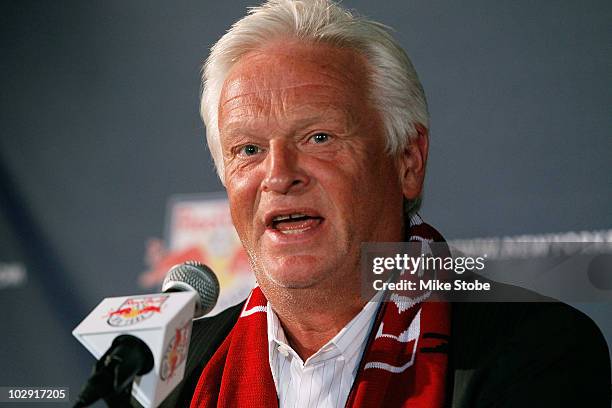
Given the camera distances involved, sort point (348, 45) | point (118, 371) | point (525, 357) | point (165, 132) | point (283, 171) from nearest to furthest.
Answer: point (118, 371), point (525, 357), point (283, 171), point (348, 45), point (165, 132)

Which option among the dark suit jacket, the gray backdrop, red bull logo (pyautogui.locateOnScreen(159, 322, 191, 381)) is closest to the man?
the dark suit jacket

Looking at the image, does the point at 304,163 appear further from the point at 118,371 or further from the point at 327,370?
the point at 118,371

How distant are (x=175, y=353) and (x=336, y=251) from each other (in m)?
0.55

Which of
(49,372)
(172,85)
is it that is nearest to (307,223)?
(172,85)

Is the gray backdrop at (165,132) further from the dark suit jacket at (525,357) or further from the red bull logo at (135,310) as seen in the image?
the red bull logo at (135,310)

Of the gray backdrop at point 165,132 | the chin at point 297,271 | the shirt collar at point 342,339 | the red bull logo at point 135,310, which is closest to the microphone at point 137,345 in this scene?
the red bull logo at point 135,310

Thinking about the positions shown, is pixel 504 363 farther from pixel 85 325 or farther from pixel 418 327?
pixel 85 325

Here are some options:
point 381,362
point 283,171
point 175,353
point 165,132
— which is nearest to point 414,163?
point 283,171

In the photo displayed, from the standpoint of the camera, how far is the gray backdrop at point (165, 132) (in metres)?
2.15

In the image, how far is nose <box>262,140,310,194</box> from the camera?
4.86 ft

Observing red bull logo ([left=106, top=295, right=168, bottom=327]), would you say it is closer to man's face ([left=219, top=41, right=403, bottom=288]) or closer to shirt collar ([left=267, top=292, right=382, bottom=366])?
man's face ([left=219, top=41, right=403, bottom=288])

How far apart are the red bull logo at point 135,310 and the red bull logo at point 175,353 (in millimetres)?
45

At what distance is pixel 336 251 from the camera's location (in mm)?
1514

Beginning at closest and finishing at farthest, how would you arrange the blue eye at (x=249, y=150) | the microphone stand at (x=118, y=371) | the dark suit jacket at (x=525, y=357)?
the microphone stand at (x=118, y=371)
the dark suit jacket at (x=525, y=357)
the blue eye at (x=249, y=150)
